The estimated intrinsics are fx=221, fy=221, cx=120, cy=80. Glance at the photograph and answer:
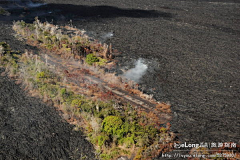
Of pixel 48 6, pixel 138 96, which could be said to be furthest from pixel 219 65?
pixel 48 6

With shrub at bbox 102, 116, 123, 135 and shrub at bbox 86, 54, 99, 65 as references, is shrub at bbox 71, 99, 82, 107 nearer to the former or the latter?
shrub at bbox 102, 116, 123, 135

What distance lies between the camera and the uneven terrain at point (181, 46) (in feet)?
41.9

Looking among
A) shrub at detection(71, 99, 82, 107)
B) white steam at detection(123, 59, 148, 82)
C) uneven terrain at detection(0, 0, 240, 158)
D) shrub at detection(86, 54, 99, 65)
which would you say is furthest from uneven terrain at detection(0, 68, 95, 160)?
white steam at detection(123, 59, 148, 82)

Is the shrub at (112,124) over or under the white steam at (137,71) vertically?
under

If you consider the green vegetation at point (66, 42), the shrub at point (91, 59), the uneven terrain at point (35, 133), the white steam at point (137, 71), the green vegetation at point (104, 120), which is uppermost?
the green vegetation at point (66, 42)

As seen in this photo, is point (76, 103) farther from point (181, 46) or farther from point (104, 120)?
point (181, 46)

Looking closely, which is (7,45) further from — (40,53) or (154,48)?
(154,48)

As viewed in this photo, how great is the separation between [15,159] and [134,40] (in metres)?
17.3

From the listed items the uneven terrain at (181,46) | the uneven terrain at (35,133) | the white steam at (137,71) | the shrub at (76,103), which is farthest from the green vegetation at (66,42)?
the uneven terrain at (35,133)

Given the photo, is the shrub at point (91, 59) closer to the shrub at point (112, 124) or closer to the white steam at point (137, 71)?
the white steam at point (137, 71)

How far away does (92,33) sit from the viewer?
1029 inches

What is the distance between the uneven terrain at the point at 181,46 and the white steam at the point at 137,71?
0.43 metres

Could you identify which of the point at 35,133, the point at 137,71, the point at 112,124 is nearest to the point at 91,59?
the point at 137,71

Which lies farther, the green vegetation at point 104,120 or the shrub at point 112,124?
the shrub at point 112,124
